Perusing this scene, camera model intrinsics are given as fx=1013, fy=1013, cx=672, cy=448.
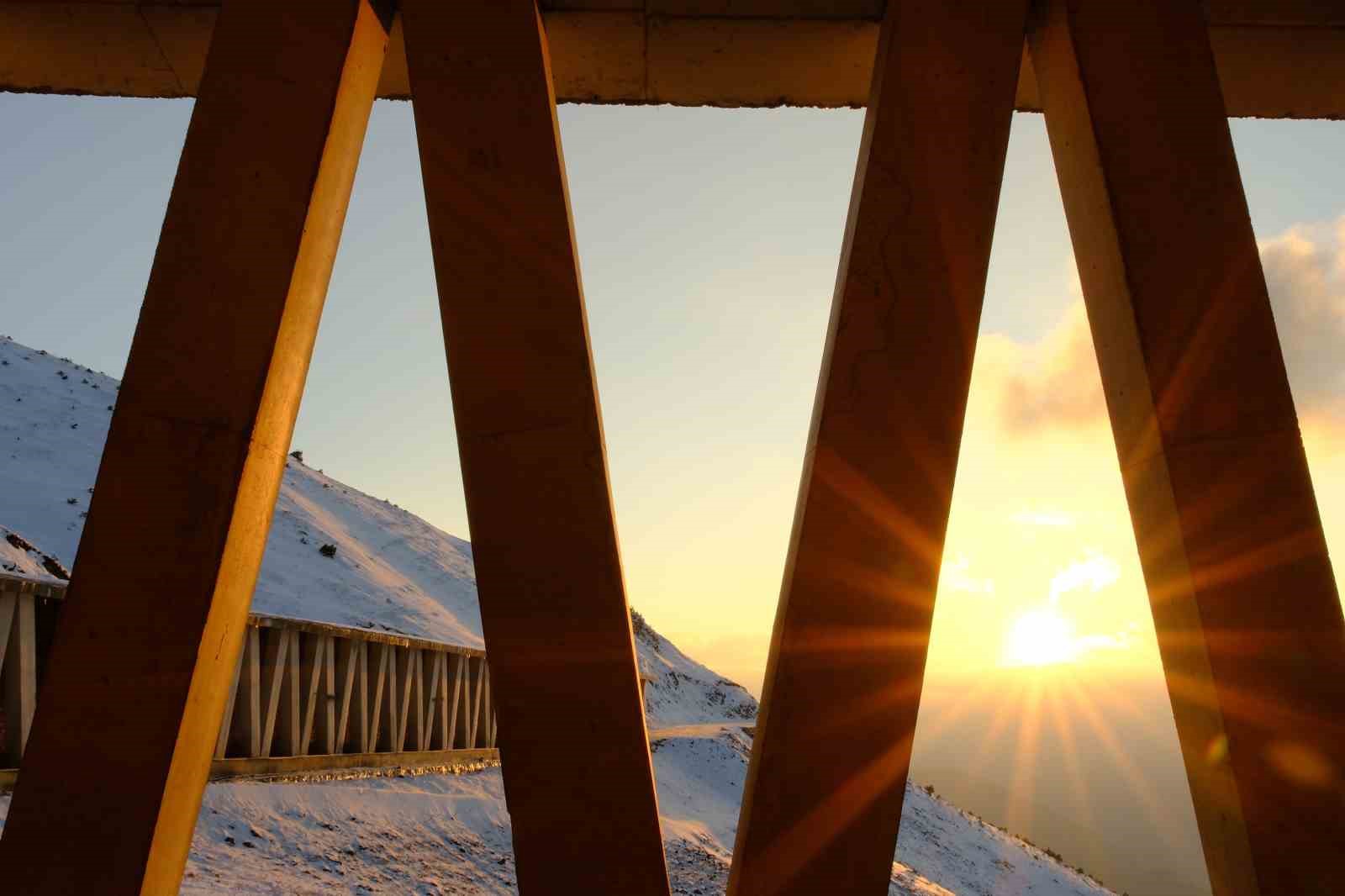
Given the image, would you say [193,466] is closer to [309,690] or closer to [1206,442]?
[1206,442]

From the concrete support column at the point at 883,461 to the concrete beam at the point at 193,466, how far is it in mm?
2147

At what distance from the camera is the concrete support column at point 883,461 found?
3672 mm

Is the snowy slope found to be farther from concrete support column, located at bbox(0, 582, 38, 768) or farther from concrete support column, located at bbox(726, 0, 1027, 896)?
concrete support column, located at bbox(726, 0, 1027, 896)

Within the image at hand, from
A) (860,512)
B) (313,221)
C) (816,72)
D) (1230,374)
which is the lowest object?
(860,512)

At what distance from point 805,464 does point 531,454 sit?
1.12 meters

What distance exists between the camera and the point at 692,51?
193 inches

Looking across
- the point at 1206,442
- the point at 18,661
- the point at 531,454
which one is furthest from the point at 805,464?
the point at 18,661

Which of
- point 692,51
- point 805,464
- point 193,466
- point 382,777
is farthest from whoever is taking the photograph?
point 382,777

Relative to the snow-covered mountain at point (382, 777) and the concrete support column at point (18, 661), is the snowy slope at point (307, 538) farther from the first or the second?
the concrete support column at point (18, 661)

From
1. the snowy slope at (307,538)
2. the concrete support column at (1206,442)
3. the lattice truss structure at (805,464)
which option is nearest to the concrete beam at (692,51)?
the lattice truss structure at (805,464)

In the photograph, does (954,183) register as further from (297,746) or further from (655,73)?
(297,746)

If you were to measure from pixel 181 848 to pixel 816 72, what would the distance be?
447cm

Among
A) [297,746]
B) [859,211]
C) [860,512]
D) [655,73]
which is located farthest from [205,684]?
[297,746]

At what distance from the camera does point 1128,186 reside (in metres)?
4.21
